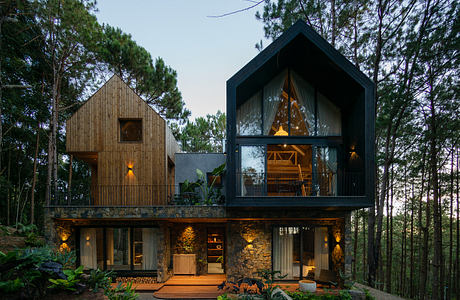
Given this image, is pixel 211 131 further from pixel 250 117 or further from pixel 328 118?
pixel 328 118

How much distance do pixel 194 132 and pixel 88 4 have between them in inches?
432

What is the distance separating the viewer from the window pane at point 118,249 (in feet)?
30.8

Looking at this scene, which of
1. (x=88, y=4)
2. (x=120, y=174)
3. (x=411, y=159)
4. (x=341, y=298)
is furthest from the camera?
(x=411, y=159)

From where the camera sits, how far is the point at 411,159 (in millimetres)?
13180

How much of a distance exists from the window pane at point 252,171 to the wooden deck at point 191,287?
11.9 feet

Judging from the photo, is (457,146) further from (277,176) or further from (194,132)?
(194,132)

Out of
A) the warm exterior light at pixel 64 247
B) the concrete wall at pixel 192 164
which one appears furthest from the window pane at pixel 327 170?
the warm exterior light at pixel 64 247

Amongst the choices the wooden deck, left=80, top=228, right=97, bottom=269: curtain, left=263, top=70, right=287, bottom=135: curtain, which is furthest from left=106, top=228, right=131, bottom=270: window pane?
left=263, top=70, right=287, bottom=135: curtain

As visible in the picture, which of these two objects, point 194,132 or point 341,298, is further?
point 194,132

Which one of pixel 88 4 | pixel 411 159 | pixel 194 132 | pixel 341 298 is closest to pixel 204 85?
pixel 194 132

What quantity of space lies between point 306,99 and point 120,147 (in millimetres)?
7964

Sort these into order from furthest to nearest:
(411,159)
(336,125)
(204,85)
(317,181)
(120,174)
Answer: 1. (204,85)
2. (411,159)
3. (120,174)
4. (336,125)
5. (317,181)

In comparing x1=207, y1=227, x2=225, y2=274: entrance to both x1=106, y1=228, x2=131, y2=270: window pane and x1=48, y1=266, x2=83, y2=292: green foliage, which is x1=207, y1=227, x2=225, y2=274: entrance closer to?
x1=106, y1=228, x2=131, y2=270: window pane

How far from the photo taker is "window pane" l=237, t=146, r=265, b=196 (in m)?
8.27
